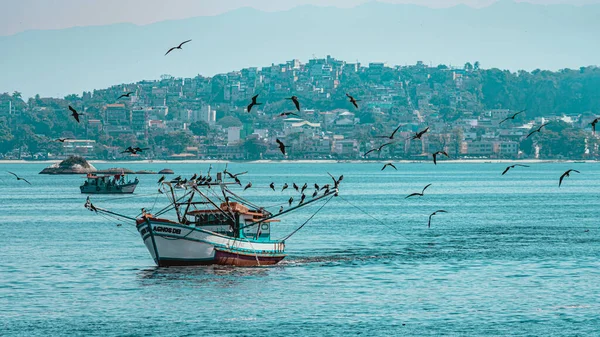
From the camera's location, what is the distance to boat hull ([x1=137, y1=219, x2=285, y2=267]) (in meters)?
51.9

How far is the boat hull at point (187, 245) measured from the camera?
51906mm

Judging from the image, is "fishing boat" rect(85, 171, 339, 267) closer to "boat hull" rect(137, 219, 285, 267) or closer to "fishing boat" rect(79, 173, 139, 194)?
"boat hull" rect(137, 219, 285, 267)

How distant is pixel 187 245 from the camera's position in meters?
52.3

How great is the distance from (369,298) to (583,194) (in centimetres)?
10283

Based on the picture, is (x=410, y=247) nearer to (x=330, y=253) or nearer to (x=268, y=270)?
(x=330, y=253)

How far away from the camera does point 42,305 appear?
4297cm

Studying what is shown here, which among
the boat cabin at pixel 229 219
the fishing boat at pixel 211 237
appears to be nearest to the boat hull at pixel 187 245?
the fishing boat at pixel 211 237

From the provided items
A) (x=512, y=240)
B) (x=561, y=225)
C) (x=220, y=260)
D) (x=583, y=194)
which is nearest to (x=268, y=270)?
(x=220, y=260)

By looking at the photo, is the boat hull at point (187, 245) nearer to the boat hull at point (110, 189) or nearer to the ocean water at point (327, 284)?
the ocean water at point (327, 284)

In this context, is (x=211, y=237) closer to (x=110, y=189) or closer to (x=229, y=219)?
(x=229, y=219)

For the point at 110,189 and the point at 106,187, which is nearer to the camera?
the point at 106,187

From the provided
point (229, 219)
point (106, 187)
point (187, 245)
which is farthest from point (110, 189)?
point (187, 245)

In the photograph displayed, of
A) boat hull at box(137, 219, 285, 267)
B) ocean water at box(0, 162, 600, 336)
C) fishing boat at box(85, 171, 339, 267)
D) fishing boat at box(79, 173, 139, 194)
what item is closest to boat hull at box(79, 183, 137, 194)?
fishing boat at box(79, 173, 139, 194)

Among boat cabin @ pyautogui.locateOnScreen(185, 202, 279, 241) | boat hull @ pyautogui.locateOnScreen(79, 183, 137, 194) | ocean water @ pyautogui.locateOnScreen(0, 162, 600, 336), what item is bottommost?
boat hull @ pyautogui.locateOnScreen(79, 183, 137, 194)
